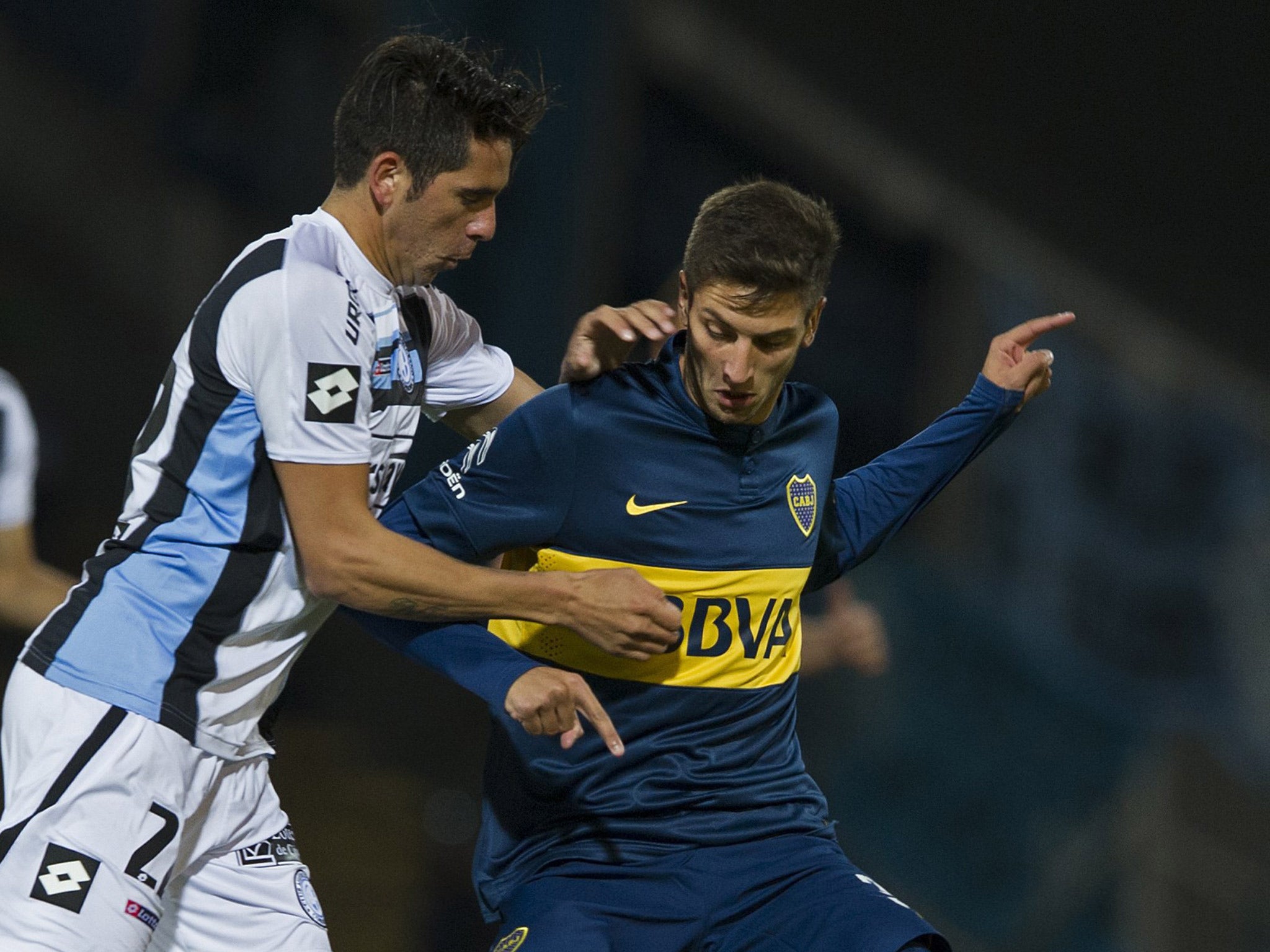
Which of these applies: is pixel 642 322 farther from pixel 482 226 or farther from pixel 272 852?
pixel 272 852

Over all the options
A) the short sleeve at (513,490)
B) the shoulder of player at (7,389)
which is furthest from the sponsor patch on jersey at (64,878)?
the shoulder of player at (7,389)

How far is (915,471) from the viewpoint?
2.86 metres

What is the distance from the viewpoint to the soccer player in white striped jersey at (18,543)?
3.58 m

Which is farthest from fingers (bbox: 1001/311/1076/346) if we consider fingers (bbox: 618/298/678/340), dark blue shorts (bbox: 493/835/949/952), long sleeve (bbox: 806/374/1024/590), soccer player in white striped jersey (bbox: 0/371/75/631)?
soccer player in white striped jersey (bbox: 0/371/75/631)

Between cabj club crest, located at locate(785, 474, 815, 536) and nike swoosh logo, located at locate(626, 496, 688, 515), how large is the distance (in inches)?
10.1

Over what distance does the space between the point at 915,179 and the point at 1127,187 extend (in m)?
2.04

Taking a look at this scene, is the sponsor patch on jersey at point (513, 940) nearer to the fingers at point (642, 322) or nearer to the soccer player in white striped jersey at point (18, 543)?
the fingers at point (642, 322)

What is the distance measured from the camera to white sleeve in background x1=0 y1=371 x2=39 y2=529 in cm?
372

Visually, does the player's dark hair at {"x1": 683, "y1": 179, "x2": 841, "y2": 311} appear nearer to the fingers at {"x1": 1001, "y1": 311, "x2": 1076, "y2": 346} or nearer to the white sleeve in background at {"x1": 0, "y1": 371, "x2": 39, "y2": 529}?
the fingers at {"x1": 1001, "y1": 311, "x2": 1076, "y2": 346}

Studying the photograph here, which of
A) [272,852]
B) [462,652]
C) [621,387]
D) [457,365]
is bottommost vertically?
[272,852]

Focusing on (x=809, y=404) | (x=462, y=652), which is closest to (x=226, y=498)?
(x=462, y=652)

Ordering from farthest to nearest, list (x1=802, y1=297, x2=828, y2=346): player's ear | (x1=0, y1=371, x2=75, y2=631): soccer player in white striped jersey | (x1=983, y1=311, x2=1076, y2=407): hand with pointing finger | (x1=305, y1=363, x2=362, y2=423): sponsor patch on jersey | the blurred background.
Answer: the blurred background < (x1=0, y1=371, x2=75, y2=631): soccer player in white striped jersey < (x1=983, y1=311, x2=1076, y2=407): hand with pointing finger < (x1=802, y1=297, x2=828, y2=346): player's ear < (x1=305, y1=363, x2=362, y2=423): sponsor patch on jersey

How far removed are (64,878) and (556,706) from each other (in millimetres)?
798

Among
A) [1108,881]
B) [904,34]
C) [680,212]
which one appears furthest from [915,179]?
[1108,881]
